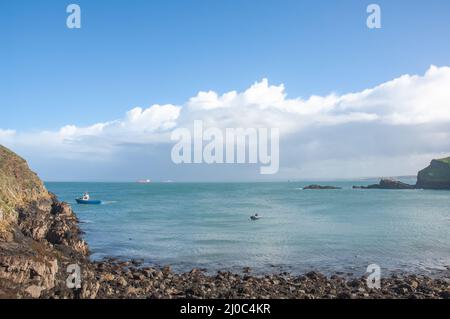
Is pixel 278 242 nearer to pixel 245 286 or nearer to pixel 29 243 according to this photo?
pixel 245 286

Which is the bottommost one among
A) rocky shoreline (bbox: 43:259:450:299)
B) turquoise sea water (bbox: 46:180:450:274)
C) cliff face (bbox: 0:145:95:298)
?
turquoise sea water (bbox: 46:180:450:274)

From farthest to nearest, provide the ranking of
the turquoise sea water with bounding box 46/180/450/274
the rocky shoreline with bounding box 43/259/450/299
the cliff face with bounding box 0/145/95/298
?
the turquoise sea water with bounding box 46/180/450/274, the rocky shoreline with bounding box 43/259/450/299, the cliff face with bounding box 0/145/95/298

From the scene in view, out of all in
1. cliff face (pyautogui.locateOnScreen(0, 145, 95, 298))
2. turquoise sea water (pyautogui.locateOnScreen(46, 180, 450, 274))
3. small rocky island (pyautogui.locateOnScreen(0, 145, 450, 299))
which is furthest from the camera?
turquoise sea water (pyautogui.locateOnScreen(46, 180, 450, 274))

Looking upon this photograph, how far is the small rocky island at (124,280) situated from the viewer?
81.0ft

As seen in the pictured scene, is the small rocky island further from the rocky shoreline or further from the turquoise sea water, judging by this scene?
the turquoise sea water

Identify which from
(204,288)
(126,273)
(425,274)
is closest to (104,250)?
(126,273)

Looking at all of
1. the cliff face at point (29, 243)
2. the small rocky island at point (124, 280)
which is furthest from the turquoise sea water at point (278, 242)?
the cliff face at point (29, 243)

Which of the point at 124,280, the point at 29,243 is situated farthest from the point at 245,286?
the point at 29,243

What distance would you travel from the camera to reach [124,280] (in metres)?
29.3

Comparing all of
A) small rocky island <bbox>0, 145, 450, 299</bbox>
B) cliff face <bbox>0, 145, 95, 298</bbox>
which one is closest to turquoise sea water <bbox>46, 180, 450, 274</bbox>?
small rocky island <bbox>0, 145, 450, 299</bbox>

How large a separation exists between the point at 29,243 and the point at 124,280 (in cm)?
843

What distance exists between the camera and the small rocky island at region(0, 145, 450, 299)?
24.7 m

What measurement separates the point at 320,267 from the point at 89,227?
43025 mm
